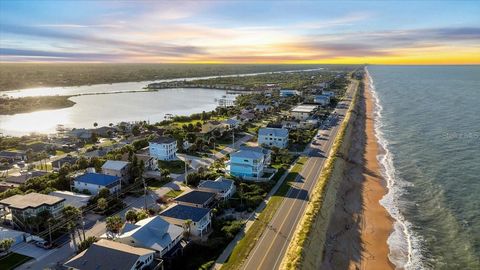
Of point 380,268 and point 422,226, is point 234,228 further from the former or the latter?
point 422,226

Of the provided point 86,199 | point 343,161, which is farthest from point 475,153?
point 86,199

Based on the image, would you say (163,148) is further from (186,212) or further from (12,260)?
(12,260)

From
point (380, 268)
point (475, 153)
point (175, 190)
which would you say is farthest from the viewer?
point (475, 153)

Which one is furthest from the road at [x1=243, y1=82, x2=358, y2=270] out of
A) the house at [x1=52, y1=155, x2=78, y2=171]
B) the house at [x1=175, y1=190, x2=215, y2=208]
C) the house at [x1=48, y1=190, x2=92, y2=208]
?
the house at [x1=52, y1=155, x2=78, y2=171]

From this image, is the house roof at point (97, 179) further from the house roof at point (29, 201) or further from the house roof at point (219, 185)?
the house roof at point (219, 185)

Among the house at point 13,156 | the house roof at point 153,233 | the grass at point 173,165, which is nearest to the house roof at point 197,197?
the house roof at point 153,233

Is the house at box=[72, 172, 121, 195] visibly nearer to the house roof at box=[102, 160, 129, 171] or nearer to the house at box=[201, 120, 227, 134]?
the house roof at box=[102, 160, 129, 171]
